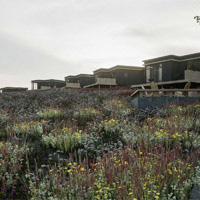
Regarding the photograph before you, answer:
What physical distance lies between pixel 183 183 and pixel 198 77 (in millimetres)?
22776

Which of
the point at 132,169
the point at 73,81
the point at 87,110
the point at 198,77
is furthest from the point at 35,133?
the point at 73,81

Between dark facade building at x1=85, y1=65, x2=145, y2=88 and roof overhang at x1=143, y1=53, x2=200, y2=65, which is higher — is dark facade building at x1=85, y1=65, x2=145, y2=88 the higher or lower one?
the lower one

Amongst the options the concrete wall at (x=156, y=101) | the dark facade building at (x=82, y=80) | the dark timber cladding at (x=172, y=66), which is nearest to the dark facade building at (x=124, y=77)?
the dark timber cladding at (x=172, y=66)

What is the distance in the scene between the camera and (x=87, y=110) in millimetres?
10625

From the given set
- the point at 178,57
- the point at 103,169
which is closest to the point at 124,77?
the point at 178,57

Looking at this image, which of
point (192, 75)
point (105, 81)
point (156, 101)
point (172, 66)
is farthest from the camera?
point (105, 81)

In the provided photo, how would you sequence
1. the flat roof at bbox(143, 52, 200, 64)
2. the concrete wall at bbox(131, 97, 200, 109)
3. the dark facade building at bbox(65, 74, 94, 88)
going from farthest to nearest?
A: the dark facade building at bbox(65, 74, 94, 88) < the flat roof at bbox(143, 52, 200, 64) < the concrete wall at bbox(131, 97, 200, 109)

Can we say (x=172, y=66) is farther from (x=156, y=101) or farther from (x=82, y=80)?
(x=82, y=80)

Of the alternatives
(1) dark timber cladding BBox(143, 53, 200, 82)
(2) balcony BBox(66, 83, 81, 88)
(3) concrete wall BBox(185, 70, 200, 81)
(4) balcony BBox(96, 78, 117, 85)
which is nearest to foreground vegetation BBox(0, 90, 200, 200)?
(3) concrete wall BBox(185, 70, 200, 81)

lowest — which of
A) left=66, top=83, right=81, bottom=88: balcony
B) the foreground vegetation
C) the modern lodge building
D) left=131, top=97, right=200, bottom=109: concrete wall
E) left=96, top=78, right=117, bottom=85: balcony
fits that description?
the foreground vegetation

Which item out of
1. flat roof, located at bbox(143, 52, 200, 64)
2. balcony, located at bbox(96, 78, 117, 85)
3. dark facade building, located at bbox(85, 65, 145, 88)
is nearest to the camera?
flat roof, located at bbox(143, 52, 200, 64)

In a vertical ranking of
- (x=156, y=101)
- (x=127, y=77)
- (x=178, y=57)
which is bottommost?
(x=156, y=101)

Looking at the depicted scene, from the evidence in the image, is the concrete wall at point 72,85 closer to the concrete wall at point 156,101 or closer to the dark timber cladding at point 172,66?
the dark timber cladding at point 172,66

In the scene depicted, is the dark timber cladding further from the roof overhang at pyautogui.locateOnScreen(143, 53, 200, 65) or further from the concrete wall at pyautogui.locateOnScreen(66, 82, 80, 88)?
the concrete wall at pyautogui.locateOnScreen(66, 82, 80, 88)
